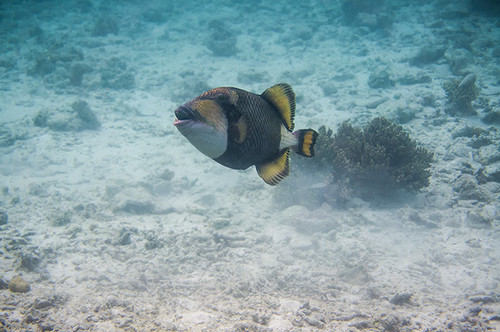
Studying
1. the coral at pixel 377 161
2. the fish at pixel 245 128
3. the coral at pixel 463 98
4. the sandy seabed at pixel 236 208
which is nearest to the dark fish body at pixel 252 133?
the fish at pixel 245 128

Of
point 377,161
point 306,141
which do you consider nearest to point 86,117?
point 377,161

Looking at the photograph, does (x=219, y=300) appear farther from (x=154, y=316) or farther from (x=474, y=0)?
(x=474, y=0)

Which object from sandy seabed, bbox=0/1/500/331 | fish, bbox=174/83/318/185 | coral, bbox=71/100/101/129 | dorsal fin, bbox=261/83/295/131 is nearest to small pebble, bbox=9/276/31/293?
sandy seabed, bbox=0/1/500/331

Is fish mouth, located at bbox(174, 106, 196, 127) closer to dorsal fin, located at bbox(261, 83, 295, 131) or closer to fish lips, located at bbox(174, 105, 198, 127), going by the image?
fish lips, located at bbox(174, 105, 198, 127)

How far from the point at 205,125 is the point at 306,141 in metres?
0.57

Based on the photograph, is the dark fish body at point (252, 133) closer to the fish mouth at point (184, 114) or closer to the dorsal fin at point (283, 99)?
the dorsal fin at point (283, 99)

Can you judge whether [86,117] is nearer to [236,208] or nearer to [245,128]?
[236,208]

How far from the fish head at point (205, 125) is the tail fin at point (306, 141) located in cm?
44

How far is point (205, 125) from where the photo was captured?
50.3 inches

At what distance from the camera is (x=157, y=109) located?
464 inches

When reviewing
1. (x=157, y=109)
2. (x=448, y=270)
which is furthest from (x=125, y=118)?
(x=448, y=270)

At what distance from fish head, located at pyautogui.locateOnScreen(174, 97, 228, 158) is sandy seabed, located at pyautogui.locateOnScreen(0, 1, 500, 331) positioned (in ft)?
7.77

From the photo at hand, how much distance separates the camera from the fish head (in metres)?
1.26

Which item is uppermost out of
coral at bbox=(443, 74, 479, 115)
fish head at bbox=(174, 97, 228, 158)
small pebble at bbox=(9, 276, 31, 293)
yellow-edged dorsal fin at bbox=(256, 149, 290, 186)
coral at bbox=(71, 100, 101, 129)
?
fish head at bbox=(174, 97, 228, 158)
